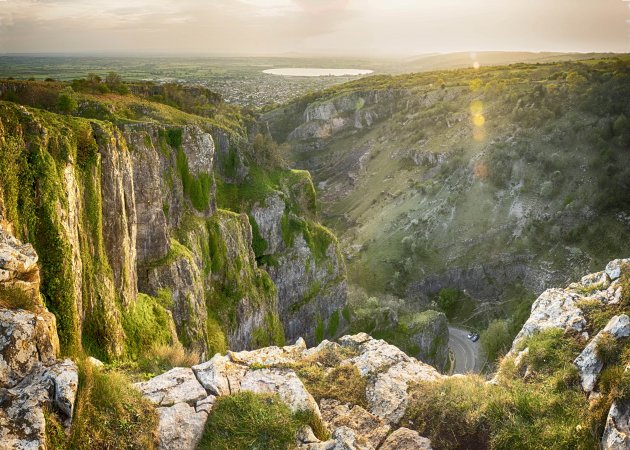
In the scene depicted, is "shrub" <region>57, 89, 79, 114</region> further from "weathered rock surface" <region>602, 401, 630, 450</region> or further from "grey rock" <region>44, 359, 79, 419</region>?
"weathered rock surface" <region>602, 401, 630, 450</region>

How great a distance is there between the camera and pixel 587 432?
12.8 meters

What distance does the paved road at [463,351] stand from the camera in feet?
181

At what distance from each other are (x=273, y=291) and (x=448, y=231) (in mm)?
47460

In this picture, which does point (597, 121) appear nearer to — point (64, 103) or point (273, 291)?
point (273, 291)

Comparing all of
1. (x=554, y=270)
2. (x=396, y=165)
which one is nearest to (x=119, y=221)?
(x=554, y=270)

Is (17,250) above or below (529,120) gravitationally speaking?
below

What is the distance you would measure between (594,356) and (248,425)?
11359 millimetres

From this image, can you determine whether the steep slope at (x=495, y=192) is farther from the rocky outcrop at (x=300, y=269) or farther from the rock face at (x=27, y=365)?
the rock face at (x=27, y=365)

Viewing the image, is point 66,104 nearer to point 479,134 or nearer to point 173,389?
point 173,389

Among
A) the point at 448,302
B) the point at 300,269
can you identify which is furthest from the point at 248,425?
the point at 448,302

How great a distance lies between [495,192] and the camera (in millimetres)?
82125

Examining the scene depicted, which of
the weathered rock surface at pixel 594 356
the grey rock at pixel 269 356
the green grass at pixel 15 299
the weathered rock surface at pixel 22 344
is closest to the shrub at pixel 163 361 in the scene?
the grey rock at pixel 269 356

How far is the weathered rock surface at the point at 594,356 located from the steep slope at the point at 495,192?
182 feet

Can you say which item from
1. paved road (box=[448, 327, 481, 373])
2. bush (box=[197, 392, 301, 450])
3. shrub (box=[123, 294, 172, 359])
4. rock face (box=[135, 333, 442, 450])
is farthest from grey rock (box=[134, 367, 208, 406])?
paved road (box=[448, 327, 481, 373])
